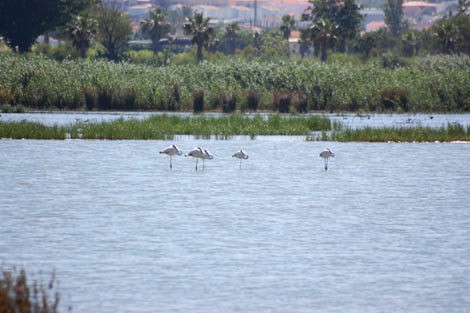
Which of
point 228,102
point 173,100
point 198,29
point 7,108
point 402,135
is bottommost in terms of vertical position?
point 402,135

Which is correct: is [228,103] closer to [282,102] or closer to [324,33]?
[282,102]

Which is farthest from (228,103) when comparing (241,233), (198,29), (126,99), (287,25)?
(287,25)

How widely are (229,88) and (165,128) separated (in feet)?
59.1

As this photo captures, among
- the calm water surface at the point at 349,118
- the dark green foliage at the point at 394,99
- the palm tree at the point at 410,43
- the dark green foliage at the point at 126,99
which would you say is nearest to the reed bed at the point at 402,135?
the calm water surface at the point at 349,118

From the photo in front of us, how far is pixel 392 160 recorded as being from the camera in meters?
37.4

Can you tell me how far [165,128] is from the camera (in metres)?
44.5

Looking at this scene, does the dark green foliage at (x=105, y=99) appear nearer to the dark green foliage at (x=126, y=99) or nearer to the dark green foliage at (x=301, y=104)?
the dark green foliage at (x=126, y=99)

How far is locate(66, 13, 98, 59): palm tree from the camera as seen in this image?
102 meters

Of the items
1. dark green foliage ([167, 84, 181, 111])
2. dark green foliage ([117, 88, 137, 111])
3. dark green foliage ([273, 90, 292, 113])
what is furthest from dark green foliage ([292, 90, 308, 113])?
dark green foliage ([117, 88, 137, 111])

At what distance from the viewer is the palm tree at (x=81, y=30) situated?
10219 cm

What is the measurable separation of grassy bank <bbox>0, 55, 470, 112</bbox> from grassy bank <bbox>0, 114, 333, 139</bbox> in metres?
12.2

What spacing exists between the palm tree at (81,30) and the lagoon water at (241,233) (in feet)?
223

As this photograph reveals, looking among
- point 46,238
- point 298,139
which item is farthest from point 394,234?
point 298,139

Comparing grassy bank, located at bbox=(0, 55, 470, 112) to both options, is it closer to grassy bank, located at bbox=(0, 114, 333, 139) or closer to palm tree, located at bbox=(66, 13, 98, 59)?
grassy bank, located at bbox=(0, 114, 333, 139)
